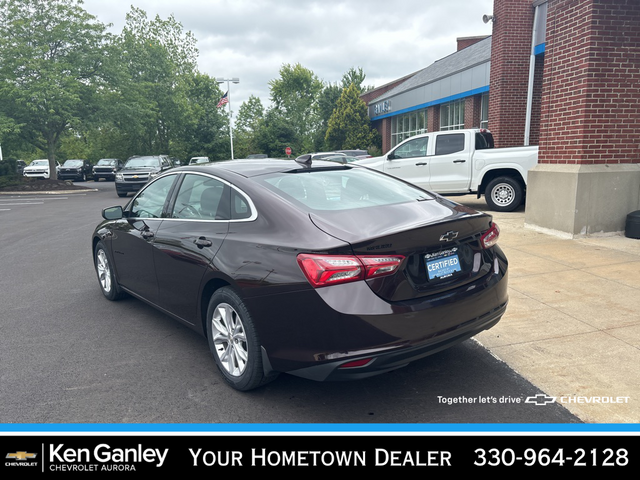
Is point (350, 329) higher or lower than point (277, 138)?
lower

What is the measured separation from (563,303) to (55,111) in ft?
85.9

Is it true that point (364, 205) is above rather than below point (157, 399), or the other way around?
above

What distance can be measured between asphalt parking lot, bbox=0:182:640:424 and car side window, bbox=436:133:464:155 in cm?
717

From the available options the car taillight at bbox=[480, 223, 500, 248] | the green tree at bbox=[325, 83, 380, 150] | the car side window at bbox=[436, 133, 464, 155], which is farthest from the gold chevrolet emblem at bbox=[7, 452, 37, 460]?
the green tree at bbox=[325, 83, 380, 150]

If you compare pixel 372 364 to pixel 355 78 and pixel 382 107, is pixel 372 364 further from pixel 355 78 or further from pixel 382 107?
pixel 355 78

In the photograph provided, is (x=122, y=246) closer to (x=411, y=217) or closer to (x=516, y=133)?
(x=411, y=217)

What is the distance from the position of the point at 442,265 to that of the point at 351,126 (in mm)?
40569

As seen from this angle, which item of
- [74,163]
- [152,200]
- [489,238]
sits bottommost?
[74,163]

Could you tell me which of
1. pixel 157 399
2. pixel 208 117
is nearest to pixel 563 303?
pixel 157 399

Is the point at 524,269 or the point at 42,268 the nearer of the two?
the point at 524,269

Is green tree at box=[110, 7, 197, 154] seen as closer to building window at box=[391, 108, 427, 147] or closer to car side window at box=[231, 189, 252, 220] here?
building window at box=[391, 108, 427, 147]

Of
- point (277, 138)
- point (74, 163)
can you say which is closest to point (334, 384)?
point (74, 163)

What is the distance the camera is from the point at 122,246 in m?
5.35

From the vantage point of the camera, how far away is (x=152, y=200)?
5066mm
